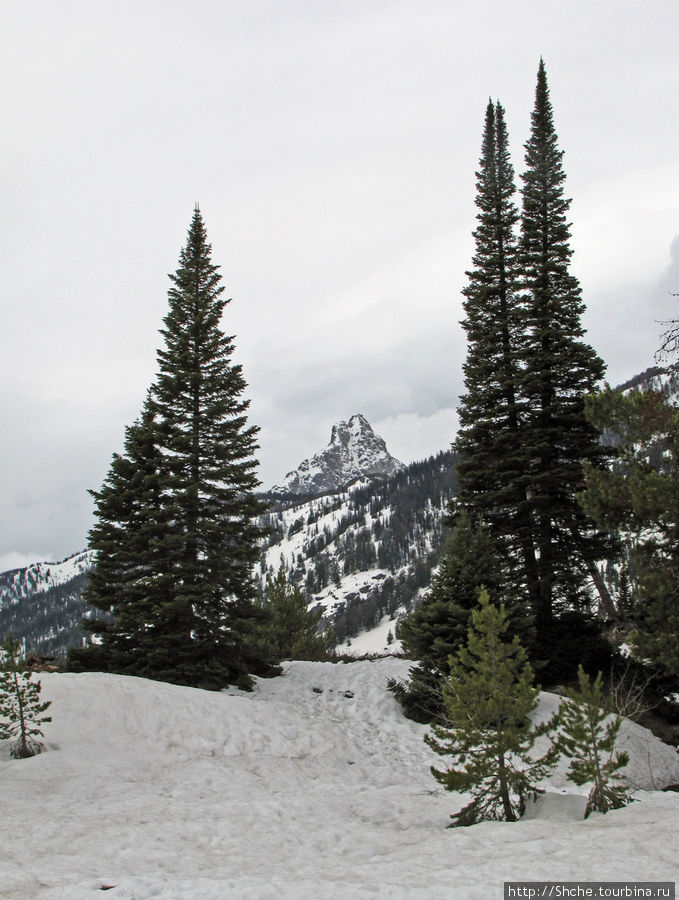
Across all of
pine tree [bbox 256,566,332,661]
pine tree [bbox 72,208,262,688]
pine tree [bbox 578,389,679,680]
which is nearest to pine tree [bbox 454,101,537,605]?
pine tree [bbox 578,389,679,680]

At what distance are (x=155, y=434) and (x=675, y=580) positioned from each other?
626 inches

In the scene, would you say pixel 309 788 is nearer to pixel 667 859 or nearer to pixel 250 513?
pixel 667 859

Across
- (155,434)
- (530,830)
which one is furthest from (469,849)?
(155,434)

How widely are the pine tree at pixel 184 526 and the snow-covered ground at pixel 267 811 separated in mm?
2092

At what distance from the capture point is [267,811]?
8992 millimetres

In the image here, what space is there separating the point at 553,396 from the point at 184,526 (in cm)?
1447

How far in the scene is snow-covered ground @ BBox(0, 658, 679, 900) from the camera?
5.50 metres

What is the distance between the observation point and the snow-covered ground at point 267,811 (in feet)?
18.0

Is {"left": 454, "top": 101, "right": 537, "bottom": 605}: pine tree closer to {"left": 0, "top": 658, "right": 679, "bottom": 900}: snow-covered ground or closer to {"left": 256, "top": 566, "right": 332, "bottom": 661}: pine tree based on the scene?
{"left": 0, "top": 658, "right": 679, "bottom": 900}: snow-covered ground

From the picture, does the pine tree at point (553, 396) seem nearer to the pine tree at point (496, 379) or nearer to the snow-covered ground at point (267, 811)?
the pine tree at point (496, 379)

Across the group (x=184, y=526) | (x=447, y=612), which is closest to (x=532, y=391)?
(x=447, y=612)

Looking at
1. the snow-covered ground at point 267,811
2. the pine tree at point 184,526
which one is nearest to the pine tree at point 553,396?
the snow-covered ground at point 267,811

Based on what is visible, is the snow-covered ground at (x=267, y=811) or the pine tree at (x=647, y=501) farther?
the pine tree at (x=647, y=501)

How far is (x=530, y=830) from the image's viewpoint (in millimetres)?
7035
